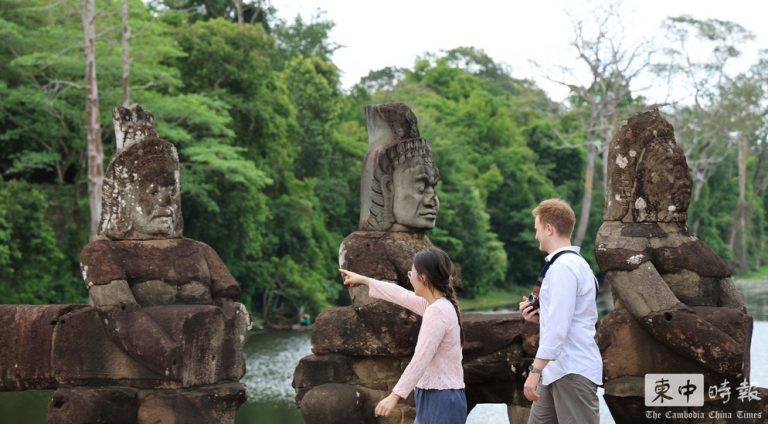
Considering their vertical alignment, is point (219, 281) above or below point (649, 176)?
below

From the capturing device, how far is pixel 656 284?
6.72m

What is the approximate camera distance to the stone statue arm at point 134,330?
662 centimetres

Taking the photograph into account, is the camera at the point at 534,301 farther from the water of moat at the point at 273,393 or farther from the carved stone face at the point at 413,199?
the water of moat at the point at 273,393

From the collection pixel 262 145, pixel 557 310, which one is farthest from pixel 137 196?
pixel 262 145

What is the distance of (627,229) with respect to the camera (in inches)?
275

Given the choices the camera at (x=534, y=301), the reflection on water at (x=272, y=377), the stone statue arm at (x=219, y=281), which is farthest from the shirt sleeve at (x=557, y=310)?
the reflection on water at (x=272, y=377)

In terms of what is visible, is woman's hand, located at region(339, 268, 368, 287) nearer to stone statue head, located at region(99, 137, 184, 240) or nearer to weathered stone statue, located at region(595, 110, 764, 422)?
stone statue head, located at region(99, 137, 184, 240)

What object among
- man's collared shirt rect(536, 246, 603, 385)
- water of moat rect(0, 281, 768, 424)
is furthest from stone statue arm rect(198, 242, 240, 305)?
water of moat rect(0, 281, 768, 424)

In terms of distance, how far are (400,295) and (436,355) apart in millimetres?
586

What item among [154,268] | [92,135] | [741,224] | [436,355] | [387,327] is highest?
[92,135]

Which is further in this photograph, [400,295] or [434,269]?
[400,295]

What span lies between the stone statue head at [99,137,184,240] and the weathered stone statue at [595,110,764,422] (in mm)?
2827

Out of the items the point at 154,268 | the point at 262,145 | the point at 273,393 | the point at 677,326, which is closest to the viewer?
the point at 677,326

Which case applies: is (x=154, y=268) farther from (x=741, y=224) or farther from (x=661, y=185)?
(x=741, y=224)
